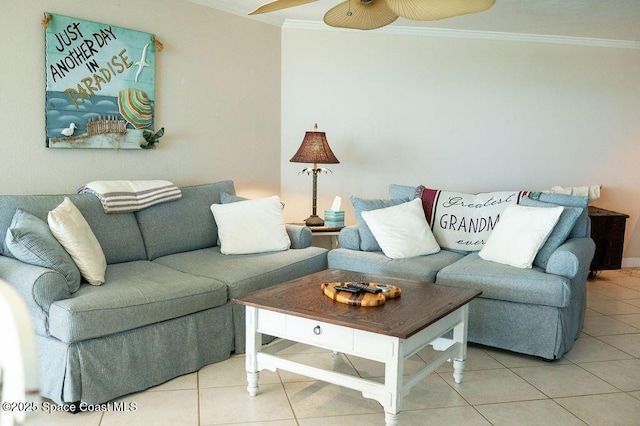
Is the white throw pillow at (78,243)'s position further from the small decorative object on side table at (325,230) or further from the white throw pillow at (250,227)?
the small decorative object on side table at (325,230)

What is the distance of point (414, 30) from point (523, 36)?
1036mm

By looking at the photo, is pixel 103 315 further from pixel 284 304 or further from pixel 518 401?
pixel 518 401

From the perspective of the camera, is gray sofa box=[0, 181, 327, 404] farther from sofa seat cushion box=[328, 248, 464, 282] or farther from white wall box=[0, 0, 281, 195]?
white wall box=[0, 0, 281, 195]

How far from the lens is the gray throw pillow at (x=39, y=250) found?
2.58m

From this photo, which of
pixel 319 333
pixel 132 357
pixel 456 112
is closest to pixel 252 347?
pixel 319 333

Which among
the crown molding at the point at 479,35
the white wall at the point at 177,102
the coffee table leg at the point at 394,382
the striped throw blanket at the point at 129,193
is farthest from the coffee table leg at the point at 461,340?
the crown molding at the point at 479,35

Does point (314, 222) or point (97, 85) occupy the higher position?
point (97, 85)

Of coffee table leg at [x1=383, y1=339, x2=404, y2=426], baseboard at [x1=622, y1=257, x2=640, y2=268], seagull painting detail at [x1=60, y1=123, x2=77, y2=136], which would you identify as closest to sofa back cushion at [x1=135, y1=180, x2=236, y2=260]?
seagull painting detail at [x1=60, y1=123, x2=77, y2=136]

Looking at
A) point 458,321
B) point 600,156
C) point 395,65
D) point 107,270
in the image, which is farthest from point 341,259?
point 600,156

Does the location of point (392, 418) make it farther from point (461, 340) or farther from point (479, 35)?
point (479, 35)

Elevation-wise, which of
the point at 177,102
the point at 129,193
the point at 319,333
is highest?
the point at 177,102

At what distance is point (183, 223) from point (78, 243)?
997mm

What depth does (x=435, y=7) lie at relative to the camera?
224 cm

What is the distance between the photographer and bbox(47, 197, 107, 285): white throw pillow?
2.76 meters
